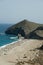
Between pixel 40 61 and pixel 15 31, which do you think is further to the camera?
pixel 15 31

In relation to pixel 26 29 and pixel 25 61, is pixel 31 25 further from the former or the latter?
pixel 25 61

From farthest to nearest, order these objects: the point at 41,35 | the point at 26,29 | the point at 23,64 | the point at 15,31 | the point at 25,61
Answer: the point at 15,31 < the point at 26,29 < the point at 41,35 < the point at 25,61 < the point at 23,64

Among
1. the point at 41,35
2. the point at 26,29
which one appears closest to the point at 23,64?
the point at 41,35

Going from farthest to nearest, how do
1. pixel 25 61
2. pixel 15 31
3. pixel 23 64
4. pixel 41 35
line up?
1. pixel 15 31
2. pixel 41 35
3. pixel 25 61
4. pixel 23 64

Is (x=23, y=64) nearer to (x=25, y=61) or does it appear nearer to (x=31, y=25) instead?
(x=25, y=61)

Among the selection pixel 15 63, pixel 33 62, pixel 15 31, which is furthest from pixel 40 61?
pixel 15 31

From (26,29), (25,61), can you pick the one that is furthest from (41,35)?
(25,61)

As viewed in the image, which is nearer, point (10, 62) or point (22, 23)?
point (10, 62)

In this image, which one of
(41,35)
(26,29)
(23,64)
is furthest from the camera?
(26,29)

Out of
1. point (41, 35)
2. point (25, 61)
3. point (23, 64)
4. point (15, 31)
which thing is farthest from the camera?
point (15, 31)
